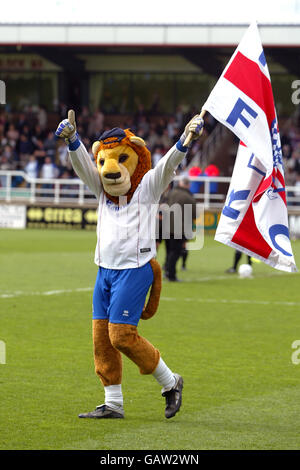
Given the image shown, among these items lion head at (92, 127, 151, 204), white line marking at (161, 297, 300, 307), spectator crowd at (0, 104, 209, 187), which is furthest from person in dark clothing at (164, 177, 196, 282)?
spectator crowd at (0, 104, 209, 187)

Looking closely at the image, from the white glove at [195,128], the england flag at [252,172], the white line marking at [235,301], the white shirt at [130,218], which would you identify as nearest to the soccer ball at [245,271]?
the white line marking at [235,301]

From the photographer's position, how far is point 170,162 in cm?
708

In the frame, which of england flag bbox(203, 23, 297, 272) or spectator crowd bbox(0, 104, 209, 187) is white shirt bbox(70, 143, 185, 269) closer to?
england flag bbox(203, 23, 297, 272)

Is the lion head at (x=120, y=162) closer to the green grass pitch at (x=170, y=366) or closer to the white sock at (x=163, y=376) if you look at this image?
the white sock at (x=163, y=376)

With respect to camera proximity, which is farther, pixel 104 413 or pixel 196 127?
pixel 104 413

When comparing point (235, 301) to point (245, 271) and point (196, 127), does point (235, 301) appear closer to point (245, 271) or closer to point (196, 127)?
point (245, 271)

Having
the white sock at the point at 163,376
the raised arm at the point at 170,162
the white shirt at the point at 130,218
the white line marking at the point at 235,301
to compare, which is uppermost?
the raised arm at the point at 170,162

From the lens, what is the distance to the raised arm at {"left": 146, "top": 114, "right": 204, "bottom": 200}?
6961mm

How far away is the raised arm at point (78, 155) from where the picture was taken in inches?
279

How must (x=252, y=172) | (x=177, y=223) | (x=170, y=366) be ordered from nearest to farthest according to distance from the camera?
1. (x=252, y=172)
2. (x=170, y=366)
3. (x=177, y=223)

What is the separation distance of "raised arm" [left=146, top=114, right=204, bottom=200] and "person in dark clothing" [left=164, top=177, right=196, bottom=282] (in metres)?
9.43

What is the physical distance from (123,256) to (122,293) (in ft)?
0.96

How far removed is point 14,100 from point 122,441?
120 ft

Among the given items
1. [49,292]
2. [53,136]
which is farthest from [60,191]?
[49,292]
